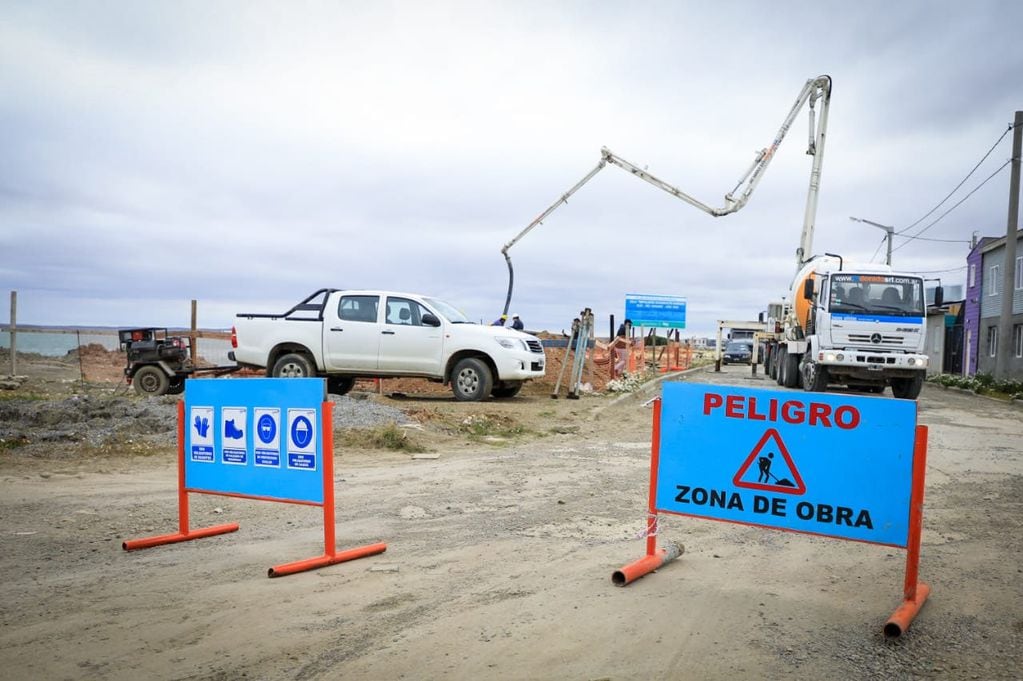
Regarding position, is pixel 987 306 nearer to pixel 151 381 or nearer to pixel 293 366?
pixel 293 366

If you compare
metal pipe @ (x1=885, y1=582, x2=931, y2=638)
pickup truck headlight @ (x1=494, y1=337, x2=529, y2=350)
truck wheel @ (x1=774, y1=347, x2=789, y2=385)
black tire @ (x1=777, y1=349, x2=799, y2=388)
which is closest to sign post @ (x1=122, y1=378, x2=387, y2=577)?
metal pipe @ (x1=885, y1=582, x2=931, y2=638)

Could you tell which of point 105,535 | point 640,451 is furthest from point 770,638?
point 640,451

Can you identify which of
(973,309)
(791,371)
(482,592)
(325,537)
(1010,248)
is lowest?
(482,592)

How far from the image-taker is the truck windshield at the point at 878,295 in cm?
1720

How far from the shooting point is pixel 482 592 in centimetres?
453

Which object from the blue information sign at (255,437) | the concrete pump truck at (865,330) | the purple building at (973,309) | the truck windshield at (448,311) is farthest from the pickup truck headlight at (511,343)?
the purple building at (973,309)

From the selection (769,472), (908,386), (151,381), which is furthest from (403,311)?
(908,386)

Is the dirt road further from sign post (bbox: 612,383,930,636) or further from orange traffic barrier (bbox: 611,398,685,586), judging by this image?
sign post (bbox: 612,383,930,636)

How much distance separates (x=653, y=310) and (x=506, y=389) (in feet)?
93.3

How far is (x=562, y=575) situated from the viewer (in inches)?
191

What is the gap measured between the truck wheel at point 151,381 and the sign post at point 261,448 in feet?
37.1

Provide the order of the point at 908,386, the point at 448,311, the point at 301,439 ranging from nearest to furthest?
the point at 301,439 → the point at 448,311 → the point at 908,386

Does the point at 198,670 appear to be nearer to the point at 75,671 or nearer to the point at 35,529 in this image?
the point at 75,671

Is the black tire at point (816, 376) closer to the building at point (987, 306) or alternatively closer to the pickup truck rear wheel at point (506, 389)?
the pickup truck rear wheel at point (506, 389)
